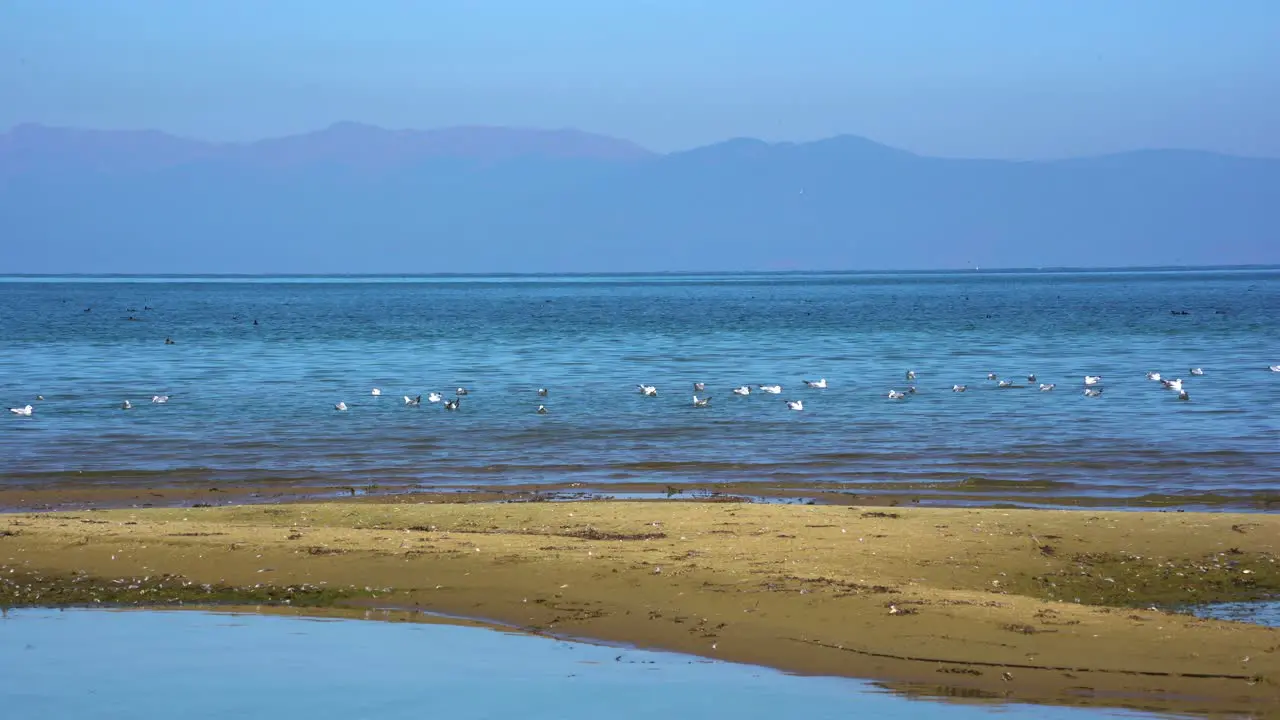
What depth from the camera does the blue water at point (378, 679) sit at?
31.1 feet

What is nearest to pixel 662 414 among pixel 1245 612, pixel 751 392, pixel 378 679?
pixel 751 392

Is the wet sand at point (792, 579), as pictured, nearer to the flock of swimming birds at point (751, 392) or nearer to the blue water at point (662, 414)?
the blue water at point (662, 414)

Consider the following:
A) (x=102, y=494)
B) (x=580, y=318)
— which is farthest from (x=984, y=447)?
(x=580, y=318)

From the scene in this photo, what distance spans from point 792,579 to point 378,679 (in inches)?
154

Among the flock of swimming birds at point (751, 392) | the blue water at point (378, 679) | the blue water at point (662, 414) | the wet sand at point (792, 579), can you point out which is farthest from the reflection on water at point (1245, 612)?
the flock of swimming birds at point (751, 392)

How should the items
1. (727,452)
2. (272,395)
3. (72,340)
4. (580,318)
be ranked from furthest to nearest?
1. (580,318)
2. (72,340)
3. (272,395)
4. (727,452)

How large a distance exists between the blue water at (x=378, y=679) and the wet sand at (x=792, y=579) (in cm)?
47

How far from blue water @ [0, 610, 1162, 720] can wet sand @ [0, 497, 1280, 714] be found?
47 centimetres

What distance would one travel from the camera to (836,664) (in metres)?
10.5

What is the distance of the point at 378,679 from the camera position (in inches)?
403

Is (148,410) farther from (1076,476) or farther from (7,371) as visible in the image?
(1076,476)

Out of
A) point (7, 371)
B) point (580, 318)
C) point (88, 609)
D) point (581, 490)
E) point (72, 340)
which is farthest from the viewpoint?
point (580, 318)

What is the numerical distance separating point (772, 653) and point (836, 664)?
540 mm

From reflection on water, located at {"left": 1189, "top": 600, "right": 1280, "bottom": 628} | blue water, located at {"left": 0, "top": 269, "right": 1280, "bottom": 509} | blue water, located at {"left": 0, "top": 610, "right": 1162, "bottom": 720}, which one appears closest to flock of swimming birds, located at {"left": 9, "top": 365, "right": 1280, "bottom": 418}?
blue water, located at {"left": 0, "top": 269, "right": 1280, "bottom": 509}
